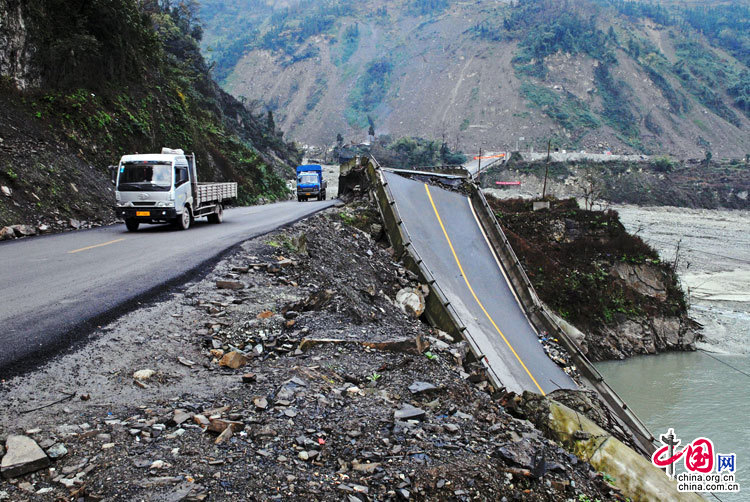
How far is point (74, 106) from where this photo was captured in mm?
19688

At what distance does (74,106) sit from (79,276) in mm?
14416

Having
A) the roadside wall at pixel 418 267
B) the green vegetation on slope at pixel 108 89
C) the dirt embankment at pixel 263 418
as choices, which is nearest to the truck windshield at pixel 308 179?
the green vegetation on slope at pixel 108 89

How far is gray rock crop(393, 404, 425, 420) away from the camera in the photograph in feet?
18.3

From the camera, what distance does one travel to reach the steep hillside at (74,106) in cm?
1557

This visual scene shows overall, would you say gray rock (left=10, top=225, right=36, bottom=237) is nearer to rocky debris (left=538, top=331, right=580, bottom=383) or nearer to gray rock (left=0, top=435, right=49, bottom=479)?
gray rock (left=0, top=435, right=49, bottom=479)

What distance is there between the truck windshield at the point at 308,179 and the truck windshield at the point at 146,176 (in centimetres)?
2171

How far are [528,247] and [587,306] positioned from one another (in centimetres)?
548

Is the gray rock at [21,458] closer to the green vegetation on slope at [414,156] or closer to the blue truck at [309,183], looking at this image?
the blue truck at [309,183]

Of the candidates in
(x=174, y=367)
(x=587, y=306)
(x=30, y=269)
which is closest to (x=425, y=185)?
(x=587, y=306)

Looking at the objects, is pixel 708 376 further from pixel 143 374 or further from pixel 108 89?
pixel 108 89

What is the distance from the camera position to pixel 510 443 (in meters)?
5.68

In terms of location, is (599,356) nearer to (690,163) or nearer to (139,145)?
(139,145)

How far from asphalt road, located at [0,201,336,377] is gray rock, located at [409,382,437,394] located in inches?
173

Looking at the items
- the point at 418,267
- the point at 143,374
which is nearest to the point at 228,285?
the point at 143,374
